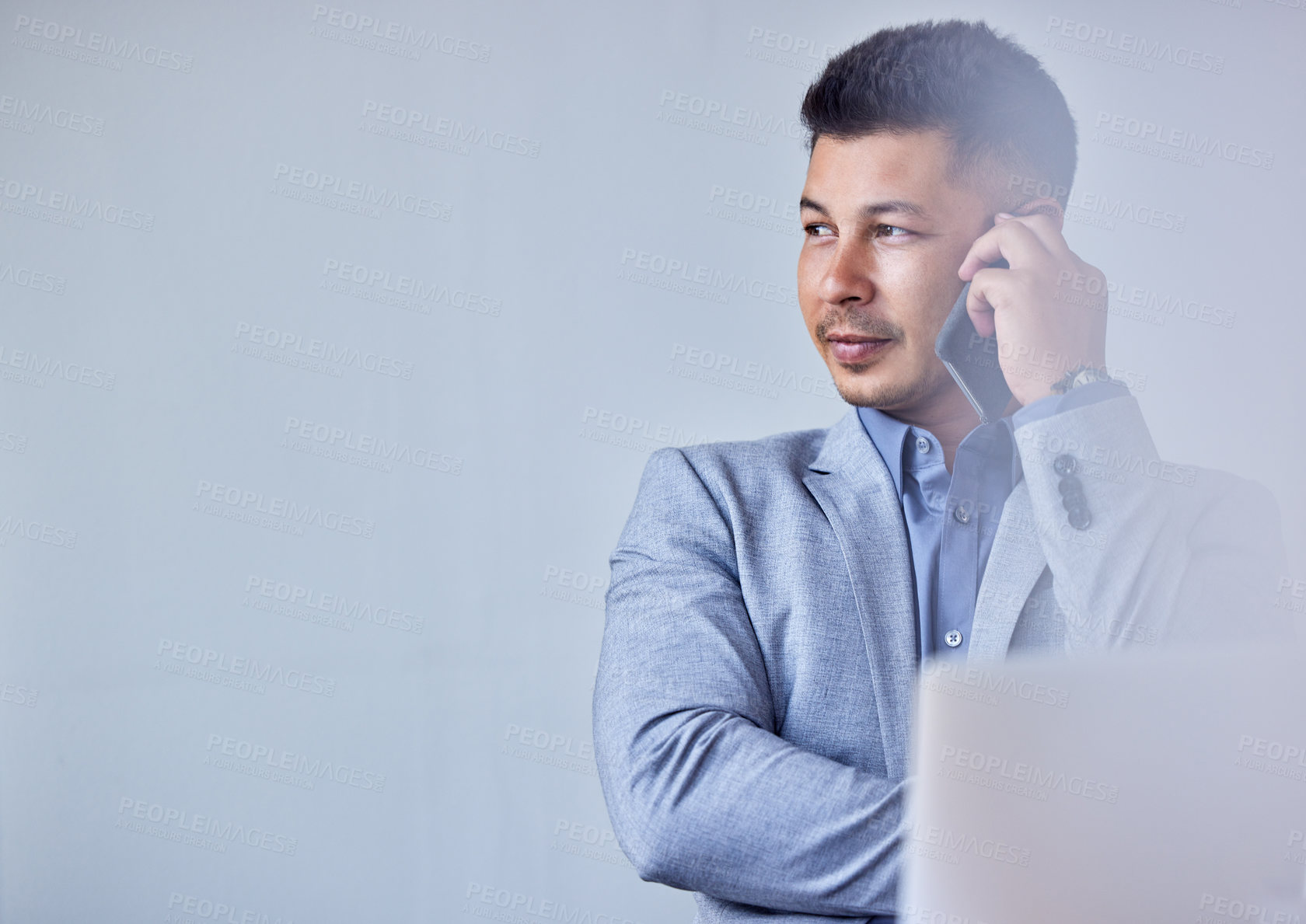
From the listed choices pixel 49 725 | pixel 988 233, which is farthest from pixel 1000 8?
pixel 49 725

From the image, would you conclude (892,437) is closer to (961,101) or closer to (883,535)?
(883,535)

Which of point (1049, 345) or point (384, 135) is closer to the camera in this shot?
point (1049, 345)

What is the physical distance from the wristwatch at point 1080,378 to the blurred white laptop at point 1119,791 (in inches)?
36.3

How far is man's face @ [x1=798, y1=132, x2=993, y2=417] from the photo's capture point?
186cm

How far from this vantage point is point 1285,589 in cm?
170

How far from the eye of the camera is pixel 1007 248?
1.75m

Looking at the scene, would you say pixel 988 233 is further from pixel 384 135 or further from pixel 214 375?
pixel 214 375

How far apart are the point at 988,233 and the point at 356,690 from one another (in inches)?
80.4

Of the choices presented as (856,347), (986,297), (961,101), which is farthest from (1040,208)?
(856,347)

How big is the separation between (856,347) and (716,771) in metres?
0.88

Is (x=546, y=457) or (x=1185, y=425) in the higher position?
(x=1185, y=425)

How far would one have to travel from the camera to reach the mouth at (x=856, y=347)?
1.89m

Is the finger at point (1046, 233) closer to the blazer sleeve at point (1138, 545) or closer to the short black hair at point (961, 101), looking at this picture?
the short black hair at point (961, 101)

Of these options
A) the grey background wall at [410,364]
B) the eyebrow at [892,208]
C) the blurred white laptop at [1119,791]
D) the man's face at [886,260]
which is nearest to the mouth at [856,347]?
the man's face at [886,260]
